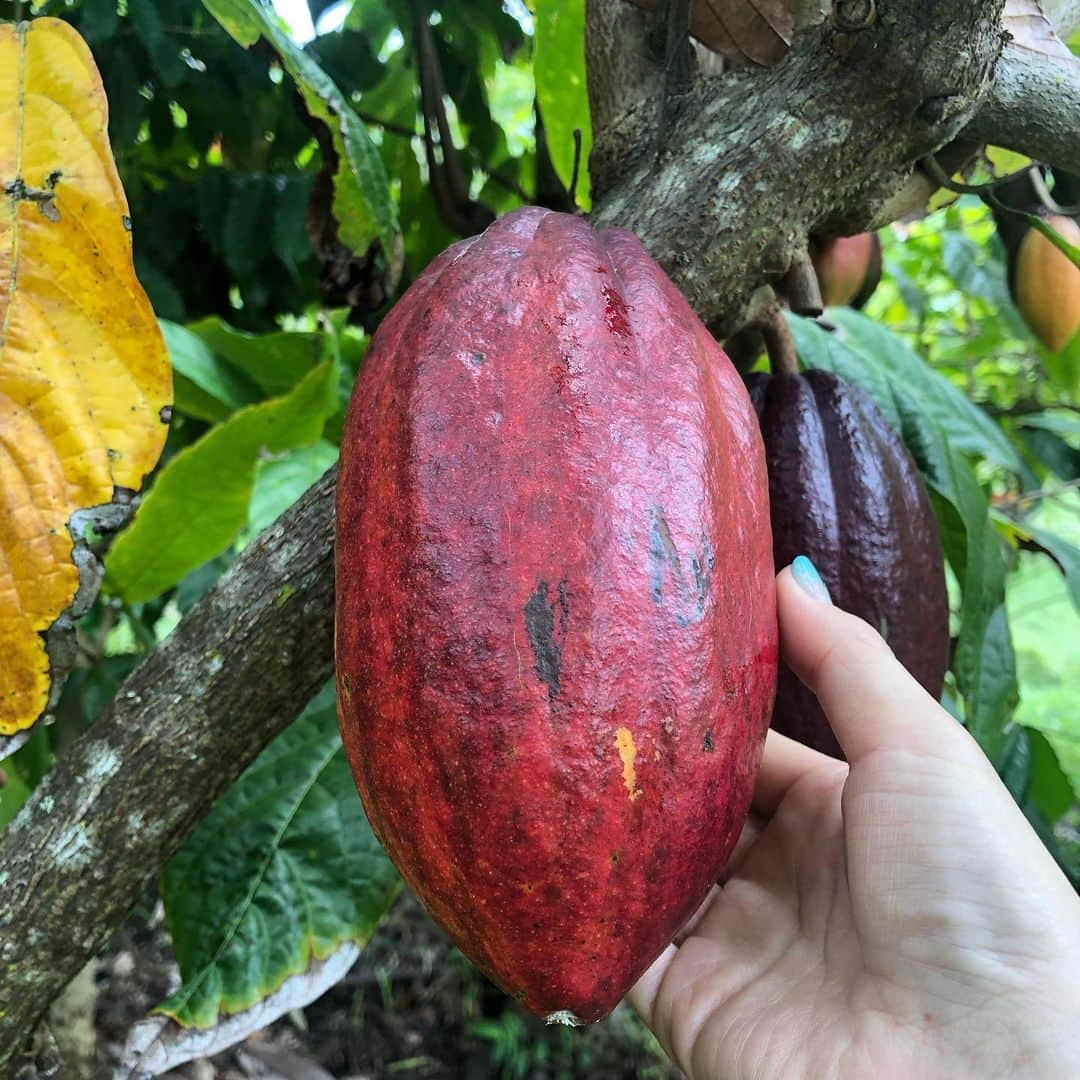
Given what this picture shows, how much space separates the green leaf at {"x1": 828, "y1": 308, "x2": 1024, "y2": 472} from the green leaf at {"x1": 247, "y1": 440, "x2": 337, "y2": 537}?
0.79 m

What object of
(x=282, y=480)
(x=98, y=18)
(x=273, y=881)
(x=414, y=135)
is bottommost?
(x=273, y=881)

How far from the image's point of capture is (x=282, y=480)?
40.4 inches

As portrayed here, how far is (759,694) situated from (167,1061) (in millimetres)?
548

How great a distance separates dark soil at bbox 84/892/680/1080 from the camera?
5.62 ft

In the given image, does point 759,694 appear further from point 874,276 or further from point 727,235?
point 874,276

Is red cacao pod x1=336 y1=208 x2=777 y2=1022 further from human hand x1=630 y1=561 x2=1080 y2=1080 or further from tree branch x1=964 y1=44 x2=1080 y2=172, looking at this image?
tree branch x1=964 y1=44 x2=1080 y2=172

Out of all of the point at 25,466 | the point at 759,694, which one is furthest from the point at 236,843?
the point at 759,694

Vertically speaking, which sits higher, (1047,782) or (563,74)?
(563,74)

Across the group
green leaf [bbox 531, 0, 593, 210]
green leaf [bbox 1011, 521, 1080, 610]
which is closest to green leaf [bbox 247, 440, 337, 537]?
green leaf [bbox 531, 0, 593, 210]

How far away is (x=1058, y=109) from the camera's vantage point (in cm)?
77

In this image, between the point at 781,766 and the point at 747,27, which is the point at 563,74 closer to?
the point at 747,27

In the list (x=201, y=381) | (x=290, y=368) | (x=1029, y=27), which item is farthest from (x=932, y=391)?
(x=201, y=381)

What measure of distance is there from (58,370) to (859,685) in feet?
1.97

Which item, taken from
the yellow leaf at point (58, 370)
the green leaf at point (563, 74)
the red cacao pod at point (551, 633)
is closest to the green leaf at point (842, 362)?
the green leaf at point (563, 74)
